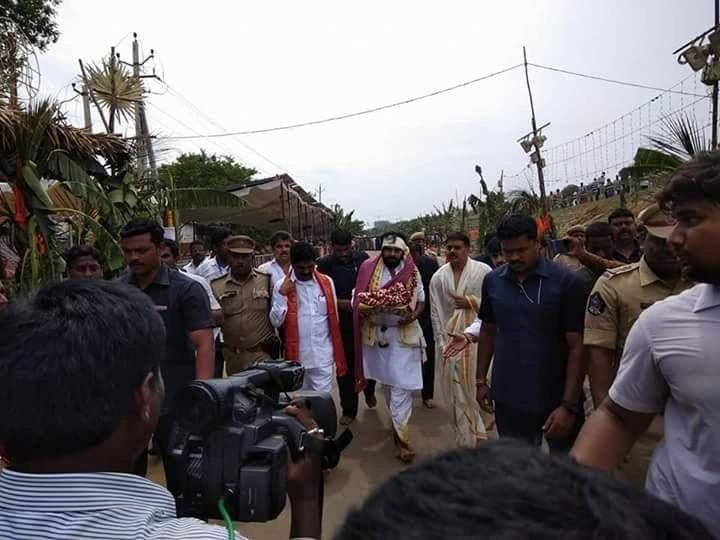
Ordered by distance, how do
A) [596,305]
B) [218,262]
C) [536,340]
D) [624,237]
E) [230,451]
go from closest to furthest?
1. [230,451]
2. [596,305]
3. [536,340]
4. [624,237]
5. [218,262]

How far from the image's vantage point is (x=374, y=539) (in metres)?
0.44

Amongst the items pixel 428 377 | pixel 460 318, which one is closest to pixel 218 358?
pixel 428 377

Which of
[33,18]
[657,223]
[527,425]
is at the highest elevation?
[33,18]

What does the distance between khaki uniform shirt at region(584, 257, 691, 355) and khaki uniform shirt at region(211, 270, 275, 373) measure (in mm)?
2314

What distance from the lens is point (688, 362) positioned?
1.22m

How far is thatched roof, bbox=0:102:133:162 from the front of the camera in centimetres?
372

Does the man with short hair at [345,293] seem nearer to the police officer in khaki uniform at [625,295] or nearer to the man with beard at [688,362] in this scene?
the police officer in khaki uniform at [625,295]

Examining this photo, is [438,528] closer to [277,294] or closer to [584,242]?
[277,294]

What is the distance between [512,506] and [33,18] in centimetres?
1115

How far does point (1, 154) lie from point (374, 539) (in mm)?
4894

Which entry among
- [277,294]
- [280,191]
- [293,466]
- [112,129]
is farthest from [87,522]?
[280,191]

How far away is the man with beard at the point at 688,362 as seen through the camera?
120 centimetres

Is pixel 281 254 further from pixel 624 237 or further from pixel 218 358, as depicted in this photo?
pixel 624 237

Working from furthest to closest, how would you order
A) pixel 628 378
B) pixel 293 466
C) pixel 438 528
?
pixel 628 378 → pixel 293 466 → pixel 438 528
